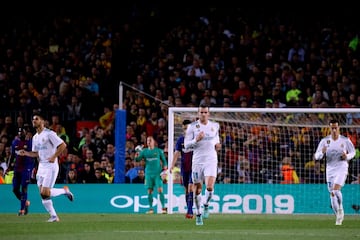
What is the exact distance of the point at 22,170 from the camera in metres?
22.4

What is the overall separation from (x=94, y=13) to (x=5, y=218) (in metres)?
14.2

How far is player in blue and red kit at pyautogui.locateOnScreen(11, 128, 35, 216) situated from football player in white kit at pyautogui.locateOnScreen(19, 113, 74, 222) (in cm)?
324

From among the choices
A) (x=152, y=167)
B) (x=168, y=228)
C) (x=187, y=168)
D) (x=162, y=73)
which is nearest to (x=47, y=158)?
(x=168, y=228)

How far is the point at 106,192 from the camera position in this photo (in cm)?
2456

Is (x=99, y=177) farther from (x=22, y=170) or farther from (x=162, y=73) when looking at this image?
(x=162, y=73)

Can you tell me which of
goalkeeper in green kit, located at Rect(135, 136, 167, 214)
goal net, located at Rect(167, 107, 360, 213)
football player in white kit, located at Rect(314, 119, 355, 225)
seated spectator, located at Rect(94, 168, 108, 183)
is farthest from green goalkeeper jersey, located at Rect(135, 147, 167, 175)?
football player in white kit, located at Rect(314, 119, 355, 225)

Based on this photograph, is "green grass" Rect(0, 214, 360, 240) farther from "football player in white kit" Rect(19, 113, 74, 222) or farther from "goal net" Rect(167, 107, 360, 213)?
"goal net" Rect(167, 107, 360, 213)

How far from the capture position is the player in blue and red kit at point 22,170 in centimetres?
2234

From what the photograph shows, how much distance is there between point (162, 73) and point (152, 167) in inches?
248

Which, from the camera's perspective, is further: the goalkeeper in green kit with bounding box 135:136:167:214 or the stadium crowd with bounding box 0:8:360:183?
the stadium crowd with bounding box 0:8:360:183

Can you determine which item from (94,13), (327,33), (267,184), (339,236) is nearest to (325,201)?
(267,184)

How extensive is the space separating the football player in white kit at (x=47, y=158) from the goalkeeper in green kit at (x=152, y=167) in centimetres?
477

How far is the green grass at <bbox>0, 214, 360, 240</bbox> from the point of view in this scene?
14.9 metres

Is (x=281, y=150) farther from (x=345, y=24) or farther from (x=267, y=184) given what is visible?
(x=345, y=24)
